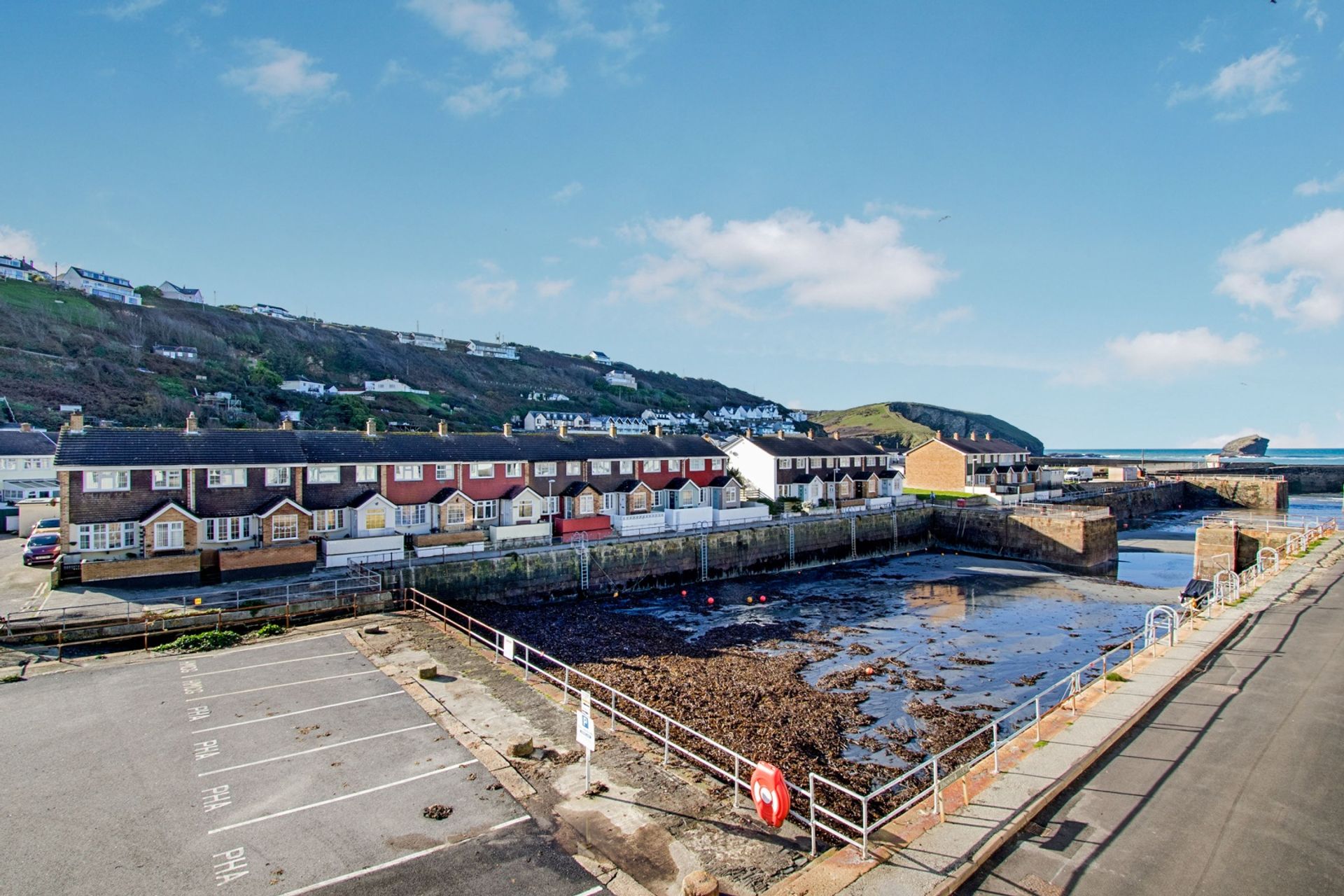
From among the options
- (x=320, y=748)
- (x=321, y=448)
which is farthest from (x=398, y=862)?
(x=321, y=448)

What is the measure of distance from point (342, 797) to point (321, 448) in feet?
98.0

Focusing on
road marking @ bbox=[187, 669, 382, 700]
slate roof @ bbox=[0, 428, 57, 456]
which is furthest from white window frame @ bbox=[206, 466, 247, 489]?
slate roof @ bbox=[0, 428, 57, 456]

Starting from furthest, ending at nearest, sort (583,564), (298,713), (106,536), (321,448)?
(583,564), (321,448), (106,536), (298,713)

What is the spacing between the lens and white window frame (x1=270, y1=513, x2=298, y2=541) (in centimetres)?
3438

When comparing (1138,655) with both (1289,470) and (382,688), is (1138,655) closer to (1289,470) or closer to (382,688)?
(382,688)

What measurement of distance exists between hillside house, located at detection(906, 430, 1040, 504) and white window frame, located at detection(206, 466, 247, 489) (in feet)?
217

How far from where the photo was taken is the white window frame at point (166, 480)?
31672 mm

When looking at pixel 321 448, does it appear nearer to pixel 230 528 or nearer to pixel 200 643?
pixel 230 528

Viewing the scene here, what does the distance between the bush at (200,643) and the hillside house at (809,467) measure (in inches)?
1750

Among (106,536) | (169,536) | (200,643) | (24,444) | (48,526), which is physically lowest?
(200,643)

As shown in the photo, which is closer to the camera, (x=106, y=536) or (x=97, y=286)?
(x=106, y=536)

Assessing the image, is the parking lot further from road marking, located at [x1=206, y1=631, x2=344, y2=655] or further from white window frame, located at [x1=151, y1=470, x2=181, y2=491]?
white window frame, located at [x1=151, y1=470, x2=181, y2=491]

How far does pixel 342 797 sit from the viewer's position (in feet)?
42.1

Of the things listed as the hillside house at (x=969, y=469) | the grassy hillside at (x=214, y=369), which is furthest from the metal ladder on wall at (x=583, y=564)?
the grassy hillside at (x=214, y=369)
